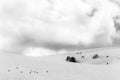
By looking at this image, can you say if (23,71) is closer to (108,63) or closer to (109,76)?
(109,76)

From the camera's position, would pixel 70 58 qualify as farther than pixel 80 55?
No

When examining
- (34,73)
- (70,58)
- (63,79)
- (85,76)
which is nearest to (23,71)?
(34,73)

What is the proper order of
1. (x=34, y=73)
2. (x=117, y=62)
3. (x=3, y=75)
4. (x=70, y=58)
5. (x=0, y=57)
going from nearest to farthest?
(x=3, y=75) → (x=34, y=73) → (x=0, y=57) → (x=117, y=62) → (x=70, y=58)

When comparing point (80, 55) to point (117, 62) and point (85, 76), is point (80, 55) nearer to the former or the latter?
point (117, 62)

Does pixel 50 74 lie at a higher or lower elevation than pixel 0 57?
lower

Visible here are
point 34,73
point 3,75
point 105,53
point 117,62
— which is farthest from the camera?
point 105,53

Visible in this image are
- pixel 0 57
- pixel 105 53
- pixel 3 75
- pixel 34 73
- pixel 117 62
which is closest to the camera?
pixel 3 75

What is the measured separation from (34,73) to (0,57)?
9341 millimetres

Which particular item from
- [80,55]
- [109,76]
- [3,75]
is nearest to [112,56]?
[80,55]

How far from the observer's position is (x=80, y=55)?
130ft

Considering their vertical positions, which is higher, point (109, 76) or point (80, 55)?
point (80, 55)

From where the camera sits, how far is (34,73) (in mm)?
23328

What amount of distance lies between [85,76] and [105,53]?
16333 millimetres

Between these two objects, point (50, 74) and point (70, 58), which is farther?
point (70, 58)
